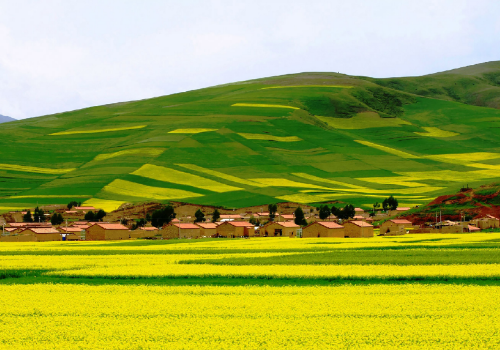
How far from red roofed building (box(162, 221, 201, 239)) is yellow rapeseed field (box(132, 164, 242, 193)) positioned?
51014 millimetres

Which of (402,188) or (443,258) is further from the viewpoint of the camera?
(402,188)

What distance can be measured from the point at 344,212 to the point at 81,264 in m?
83.1

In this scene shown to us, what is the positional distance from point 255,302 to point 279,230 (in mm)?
76367

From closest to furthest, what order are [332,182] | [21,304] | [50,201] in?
[21,304] → [50,201] → [332,182]

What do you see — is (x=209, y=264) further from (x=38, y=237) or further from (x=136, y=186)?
(x=136, y=186)

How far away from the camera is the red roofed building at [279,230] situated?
3981 inches

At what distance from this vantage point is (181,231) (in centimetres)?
9588

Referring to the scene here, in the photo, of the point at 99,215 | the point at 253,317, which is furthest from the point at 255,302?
the point at 99,215

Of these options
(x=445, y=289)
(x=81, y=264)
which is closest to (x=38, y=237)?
(x=81, y=264)

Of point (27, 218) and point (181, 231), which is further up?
point (27, 218)

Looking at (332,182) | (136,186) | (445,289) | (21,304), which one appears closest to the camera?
(21,304)

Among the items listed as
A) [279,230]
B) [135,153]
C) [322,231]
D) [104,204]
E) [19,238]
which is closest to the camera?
[19,238]

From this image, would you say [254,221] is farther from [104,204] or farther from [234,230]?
[104,204]

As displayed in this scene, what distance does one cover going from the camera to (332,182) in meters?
165
